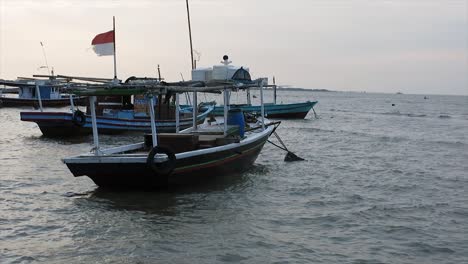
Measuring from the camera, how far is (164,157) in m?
10.3

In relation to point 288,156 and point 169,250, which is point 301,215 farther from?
point 288,156

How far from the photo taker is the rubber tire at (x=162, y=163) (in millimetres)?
10109

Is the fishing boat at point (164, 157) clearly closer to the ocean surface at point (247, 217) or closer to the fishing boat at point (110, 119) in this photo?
the ocean surface at point (247, 217)

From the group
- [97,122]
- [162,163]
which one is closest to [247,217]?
[162,163]

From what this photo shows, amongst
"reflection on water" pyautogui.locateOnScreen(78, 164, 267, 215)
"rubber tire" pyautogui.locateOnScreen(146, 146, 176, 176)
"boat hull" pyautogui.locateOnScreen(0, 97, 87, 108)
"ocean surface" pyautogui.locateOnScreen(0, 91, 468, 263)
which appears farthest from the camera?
"boat hull" pyautogui.locateOnScreen(0, 97, 87, 108)

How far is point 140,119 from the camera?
25.1 m

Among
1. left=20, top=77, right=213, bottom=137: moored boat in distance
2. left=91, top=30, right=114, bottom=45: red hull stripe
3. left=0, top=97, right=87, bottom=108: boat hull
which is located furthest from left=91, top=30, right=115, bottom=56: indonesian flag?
left=0, top=97, right=87, bottom=108: boat hull

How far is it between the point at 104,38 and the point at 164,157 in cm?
1212

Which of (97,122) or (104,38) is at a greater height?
(104,38)

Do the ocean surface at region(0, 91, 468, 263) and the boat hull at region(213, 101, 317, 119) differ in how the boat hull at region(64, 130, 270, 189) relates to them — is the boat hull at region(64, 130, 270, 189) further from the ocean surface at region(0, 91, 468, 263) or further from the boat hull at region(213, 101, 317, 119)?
the boat hull at region(213, 101, 317, 119)

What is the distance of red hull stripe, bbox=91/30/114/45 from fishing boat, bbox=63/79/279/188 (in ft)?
28.6

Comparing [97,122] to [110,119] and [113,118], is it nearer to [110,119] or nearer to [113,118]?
[110,119]

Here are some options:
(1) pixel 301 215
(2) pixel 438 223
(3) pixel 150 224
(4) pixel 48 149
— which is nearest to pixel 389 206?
(2) pixel 438 223

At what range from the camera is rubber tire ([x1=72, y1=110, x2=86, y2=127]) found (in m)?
23.2
